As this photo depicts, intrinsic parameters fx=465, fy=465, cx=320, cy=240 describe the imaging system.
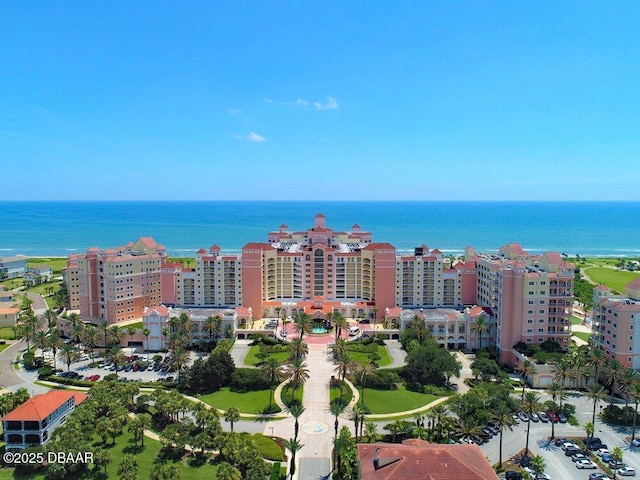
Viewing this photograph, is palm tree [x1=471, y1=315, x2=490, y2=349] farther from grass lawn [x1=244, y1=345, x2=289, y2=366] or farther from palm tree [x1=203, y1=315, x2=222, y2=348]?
palm tree [x1=203, y1=315, x2=222, y2=348]

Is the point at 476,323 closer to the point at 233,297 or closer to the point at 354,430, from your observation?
the point at 354,430

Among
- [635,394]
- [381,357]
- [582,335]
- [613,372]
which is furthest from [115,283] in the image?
[582,335]

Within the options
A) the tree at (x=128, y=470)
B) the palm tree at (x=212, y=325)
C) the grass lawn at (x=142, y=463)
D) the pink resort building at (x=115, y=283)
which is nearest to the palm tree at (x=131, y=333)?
the pink resort building at (x=115, y=283)

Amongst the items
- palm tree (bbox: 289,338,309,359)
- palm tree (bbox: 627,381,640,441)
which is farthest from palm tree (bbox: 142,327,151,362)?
palm tree (bbox: 627,381,640,441)

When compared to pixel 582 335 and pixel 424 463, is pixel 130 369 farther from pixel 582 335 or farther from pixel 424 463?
pixel 582 335

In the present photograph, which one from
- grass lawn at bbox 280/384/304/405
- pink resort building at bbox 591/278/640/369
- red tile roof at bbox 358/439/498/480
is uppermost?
pink resort building at bbox 591/278/640/369

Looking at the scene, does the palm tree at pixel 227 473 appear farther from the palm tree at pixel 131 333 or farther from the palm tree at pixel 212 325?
the palm tree at pixel 131 333
